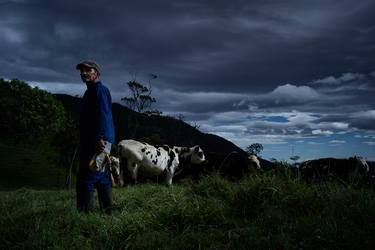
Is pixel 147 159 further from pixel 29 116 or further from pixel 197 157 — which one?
pixel 29 116

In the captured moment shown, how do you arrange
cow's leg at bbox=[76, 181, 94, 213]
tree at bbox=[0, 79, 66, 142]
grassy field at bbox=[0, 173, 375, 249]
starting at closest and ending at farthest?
grassy field at bbox=[0, 173, 375, 249], cow's leg at bbox=[76, 181, 94, 213], tree at bbox=[0, 79, 66, 142]

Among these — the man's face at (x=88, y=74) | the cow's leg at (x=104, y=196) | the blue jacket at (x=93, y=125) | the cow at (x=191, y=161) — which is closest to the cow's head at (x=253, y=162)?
the cow at (x=191, y=161)

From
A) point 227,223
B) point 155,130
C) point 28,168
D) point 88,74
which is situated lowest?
point 28,168

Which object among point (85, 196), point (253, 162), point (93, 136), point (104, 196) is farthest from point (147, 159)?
point (85, 196)

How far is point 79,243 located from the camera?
5.78 m

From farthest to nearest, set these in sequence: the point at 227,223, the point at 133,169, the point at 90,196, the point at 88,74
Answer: the point at 133,169
the point at 88,74
the point at 90,196
the point at 227,223

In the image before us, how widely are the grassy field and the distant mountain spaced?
13.9 meters

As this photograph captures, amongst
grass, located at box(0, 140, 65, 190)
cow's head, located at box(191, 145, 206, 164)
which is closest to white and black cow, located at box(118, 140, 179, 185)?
cow's head, located at box(191, 145, 206, 164)

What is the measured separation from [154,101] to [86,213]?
142ft

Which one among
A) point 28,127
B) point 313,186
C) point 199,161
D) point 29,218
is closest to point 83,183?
point 29,218

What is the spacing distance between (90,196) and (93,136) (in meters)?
1.02

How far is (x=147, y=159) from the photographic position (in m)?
17.5

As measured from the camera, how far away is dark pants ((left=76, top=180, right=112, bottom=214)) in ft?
25.0

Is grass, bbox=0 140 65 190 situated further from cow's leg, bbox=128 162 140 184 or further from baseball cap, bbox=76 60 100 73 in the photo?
baseball cap, bbox=76 60 100 73
